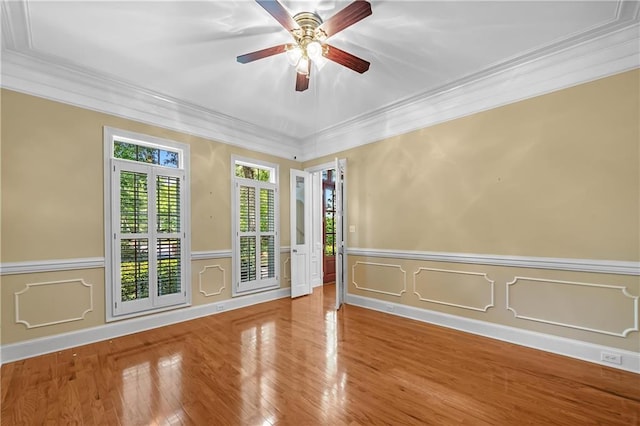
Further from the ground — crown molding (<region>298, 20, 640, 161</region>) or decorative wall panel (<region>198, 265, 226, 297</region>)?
crown molding (<region>298, 20, 640, 161</region>)

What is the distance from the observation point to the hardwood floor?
208 cm

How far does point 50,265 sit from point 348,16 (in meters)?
3.89

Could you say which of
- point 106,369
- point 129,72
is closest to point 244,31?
point 129,72

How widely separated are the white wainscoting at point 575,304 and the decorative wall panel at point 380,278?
55.7 inches

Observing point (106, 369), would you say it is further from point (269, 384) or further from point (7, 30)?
point (7, 30)

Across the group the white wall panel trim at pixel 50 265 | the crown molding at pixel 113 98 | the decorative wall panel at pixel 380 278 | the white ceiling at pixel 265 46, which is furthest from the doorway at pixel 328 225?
the white wall panel trim at pixel 50 265

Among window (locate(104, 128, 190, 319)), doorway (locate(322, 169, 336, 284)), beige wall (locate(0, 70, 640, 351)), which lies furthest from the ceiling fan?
doorway (locate(322, 169, 336, 284))

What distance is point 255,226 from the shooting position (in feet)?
16.9

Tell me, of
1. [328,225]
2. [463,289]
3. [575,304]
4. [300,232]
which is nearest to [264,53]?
[463,289]

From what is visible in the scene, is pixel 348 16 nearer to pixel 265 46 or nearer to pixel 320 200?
pixel 265 46

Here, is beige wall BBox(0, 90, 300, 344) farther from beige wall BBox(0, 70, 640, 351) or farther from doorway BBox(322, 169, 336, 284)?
doorway BBox(322, 169, 336, 284)

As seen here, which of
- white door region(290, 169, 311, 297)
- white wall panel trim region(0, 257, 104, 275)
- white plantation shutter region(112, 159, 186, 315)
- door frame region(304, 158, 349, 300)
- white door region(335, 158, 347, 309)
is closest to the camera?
white wall panel trim region(0, 257, 104, 275)

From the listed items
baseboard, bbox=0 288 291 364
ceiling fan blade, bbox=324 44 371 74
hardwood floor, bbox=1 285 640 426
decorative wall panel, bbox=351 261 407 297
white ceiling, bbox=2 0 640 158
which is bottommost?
hardwood floor, bbox=1 285 640 426

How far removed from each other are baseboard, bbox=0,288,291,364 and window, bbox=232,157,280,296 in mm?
234
